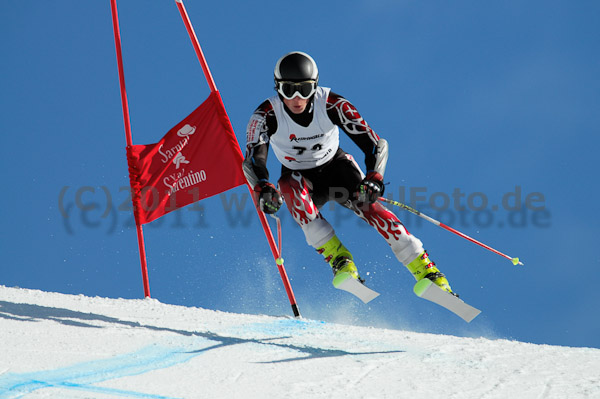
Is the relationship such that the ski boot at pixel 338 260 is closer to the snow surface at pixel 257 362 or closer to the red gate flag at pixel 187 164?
the snow surface at pixel 257 362

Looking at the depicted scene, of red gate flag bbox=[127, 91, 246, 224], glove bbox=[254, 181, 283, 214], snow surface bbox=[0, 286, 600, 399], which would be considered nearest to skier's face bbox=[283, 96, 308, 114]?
glove bbox=[254, 181, 283, 214]

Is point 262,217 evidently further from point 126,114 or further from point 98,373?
point 98,373

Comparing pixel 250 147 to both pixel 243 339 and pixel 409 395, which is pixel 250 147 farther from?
pixel 409 395

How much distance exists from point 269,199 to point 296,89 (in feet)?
2.84

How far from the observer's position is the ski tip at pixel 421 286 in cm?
448

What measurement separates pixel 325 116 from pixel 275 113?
404 mm

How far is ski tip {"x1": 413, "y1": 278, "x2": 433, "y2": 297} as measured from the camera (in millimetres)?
4484

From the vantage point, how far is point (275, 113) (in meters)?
4.87

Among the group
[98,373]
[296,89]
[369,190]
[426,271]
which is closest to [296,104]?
[296,89]

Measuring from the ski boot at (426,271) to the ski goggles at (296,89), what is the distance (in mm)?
1526

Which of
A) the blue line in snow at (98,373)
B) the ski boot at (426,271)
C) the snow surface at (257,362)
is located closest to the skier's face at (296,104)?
the ski boot at (426,271)

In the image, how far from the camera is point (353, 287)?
4480 millimetres

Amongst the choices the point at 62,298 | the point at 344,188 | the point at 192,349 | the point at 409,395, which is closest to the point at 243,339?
the point at 192,349

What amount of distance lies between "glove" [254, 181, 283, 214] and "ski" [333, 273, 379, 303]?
70 cm
